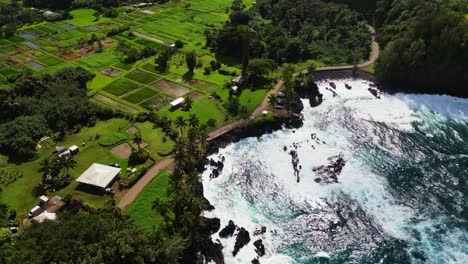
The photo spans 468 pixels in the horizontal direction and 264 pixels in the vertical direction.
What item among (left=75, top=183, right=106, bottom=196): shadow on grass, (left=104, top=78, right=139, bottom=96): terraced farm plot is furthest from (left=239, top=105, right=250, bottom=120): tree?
(left=75, top=183, right=106, bottom=196): shadow on grass

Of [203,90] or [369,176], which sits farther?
[203,90]

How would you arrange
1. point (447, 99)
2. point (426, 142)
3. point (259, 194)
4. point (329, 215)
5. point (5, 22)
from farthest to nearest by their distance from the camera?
point (5, 22) < point (447, 99) < point (426, 142) < point (259, 194) < point (329, 215)

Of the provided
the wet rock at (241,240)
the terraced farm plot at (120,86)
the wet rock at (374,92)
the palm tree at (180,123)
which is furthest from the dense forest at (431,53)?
the terraced farm plot at (120,86)

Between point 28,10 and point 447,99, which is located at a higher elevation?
point 447,99

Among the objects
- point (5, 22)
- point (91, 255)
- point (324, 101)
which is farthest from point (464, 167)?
point (5, 22)

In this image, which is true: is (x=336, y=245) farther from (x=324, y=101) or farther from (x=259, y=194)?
(x=324, y=101)

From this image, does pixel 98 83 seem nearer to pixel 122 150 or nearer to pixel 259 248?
pixel 122 150

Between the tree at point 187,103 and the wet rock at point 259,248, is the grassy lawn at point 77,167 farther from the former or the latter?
the wet rock at point 259,248
